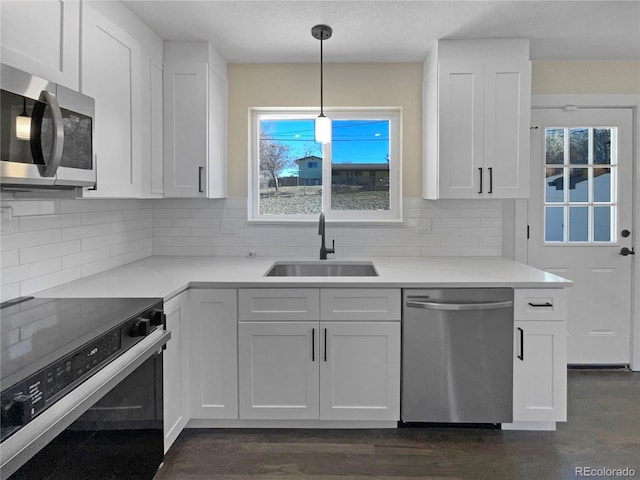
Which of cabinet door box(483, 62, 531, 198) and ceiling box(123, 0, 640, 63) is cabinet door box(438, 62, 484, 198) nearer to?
cabinet door box(483, 62, 531, 198)

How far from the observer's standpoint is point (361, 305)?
2441mm

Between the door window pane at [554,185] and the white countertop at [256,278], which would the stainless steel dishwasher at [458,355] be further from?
the door window pane at [554,185]

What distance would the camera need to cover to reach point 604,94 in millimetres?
3260

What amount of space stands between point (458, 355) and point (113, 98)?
7.14ft

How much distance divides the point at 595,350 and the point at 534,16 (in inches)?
94.1

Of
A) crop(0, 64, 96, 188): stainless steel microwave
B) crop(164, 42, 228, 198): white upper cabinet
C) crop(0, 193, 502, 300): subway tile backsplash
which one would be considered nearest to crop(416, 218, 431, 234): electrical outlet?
crop(0, 193, 502, 300): subway tile backsplash

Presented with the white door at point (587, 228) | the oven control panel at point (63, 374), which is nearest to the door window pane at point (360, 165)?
the white door at point (587, 228)

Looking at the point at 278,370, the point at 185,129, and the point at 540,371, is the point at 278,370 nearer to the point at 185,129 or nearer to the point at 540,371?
the point at 540,371

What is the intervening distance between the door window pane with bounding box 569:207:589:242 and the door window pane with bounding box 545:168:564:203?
0.14m

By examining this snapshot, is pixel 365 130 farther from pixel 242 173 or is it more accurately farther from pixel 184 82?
pixel 184 82

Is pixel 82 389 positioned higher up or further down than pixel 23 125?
further down

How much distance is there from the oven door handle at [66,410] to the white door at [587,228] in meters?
2.84

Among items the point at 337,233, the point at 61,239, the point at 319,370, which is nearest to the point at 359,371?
the point at 319,370

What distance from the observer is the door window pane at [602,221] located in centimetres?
336
